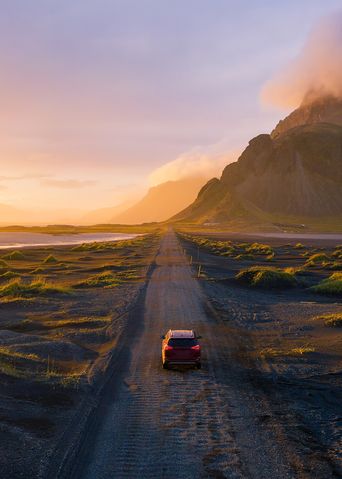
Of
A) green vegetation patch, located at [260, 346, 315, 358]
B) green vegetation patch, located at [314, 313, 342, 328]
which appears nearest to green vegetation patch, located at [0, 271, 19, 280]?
green vegetation patch, located at [314, 313, 342, 328]

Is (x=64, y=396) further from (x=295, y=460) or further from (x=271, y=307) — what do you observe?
(x=271, y=307)

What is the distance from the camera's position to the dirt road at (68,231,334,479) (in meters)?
11.4

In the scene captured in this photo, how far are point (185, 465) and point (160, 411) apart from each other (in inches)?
137

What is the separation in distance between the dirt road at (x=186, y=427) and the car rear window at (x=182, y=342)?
101 centimetres

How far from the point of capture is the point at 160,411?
586 inches

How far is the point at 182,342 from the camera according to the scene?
63.6 feet

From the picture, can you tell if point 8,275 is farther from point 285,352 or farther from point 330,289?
point 285,352

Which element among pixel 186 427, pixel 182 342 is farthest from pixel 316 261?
pixel 186 427

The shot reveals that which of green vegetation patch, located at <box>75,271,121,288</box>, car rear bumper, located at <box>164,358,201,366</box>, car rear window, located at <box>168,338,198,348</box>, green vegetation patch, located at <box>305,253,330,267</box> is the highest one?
car rear window, located at <box>168,338,198,348</box>

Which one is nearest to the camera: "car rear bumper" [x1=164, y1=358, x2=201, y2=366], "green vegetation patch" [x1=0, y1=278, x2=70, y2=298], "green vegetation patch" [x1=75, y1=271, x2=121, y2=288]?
"car rear bumper" [x1=164, y1=358, x2=201, y2=366]

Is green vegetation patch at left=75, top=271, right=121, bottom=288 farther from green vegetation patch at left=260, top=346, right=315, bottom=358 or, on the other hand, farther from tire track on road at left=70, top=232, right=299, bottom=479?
green vegetation patch at left=260, top=346, right=315, bottom=358

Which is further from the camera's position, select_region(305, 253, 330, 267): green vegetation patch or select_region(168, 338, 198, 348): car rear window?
select_region(305, 253, 330, 267): green vegetation patch

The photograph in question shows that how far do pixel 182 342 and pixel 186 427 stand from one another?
586 centimetres

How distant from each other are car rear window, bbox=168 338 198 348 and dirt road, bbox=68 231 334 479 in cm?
101
